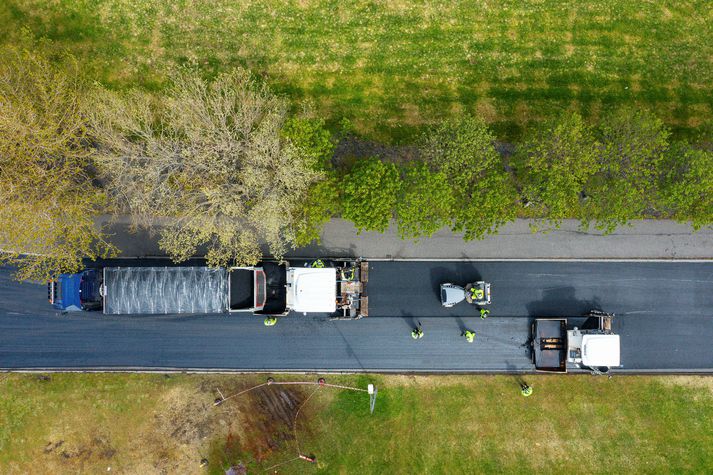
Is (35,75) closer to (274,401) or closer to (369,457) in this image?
(274,401)

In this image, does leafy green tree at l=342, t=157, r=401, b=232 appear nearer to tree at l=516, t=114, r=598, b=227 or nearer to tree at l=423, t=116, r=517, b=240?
tree at l=423, t=116, r=517, b=240

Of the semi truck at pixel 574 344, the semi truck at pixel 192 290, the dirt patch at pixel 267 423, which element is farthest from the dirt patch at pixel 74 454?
the semi truck at pixel 574 344

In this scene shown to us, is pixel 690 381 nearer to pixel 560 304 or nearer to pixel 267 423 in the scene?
pixel 560 304

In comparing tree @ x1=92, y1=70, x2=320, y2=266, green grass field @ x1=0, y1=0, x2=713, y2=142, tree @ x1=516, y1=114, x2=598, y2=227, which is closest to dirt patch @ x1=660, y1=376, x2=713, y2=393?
tree @ x1=516, y1=114, x2=598, y2=227

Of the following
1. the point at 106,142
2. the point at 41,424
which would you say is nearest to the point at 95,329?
the point at 41,424

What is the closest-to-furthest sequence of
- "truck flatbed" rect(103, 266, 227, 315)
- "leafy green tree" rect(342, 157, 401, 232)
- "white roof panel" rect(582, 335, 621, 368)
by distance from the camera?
"leafy green tree" rect(342, 157, 401, 232)
"truck flatbed" rect(103, 266, 227, 315)
"white roof panel" rect(582, 335, 621, 368)

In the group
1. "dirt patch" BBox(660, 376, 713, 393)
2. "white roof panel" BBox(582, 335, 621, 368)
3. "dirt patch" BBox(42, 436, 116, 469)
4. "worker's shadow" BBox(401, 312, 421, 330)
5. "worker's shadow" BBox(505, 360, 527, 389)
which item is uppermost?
"worker's shadow" BBox(401, 312, 421, 330)
